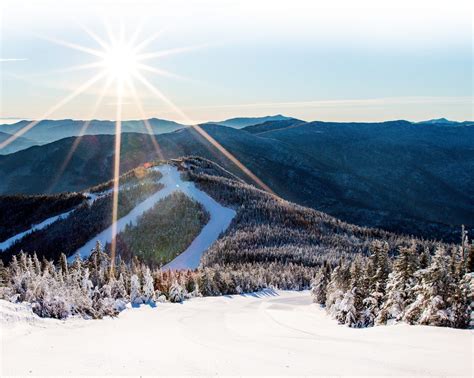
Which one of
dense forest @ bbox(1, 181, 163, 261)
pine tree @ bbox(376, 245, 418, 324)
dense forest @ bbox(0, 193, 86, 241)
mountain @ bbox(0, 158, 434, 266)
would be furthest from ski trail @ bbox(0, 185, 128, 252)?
pine tree @ bbox(376, 245, 418, 324)

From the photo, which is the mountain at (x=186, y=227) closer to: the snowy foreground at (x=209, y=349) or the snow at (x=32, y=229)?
the snow at (x=32, y=229)

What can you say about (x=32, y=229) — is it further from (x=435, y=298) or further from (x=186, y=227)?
(x=435, y=298)

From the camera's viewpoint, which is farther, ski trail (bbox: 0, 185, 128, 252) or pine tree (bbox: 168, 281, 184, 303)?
ski trail (bbox: 0, 185, 128, 252)

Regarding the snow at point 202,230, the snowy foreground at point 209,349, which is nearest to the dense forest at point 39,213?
the snow at point 202,230

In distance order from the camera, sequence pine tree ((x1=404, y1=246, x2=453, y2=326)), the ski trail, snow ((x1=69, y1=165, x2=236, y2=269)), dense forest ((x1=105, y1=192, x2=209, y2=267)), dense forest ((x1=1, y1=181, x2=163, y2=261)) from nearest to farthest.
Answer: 1. pine tree ((x1=404, y1=246, x2=453, y2=326))
2. snow ((x1=69, y1=165, x2=236, y2=269))
3. dense forest ((x1=105, y1=192, x2=209, y2=267))
4. dense forest ((x1=1, y1=181, x2=163, y2=261))
5. the ski trail

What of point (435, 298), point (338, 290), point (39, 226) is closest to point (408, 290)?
point (435, 298)

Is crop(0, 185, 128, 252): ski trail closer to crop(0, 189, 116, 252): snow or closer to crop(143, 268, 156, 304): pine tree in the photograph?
crop(0, 189, 116, 252): snow


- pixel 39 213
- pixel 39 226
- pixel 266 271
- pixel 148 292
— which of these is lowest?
pixel 39 226
